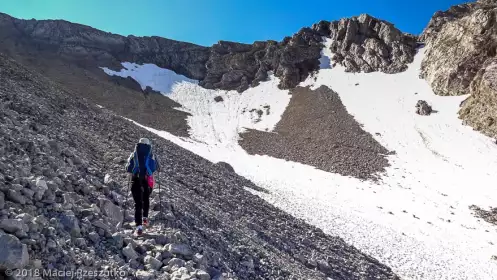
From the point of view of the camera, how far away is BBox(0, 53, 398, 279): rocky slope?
531 centimetres

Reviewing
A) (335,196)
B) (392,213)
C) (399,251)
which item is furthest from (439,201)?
(399,251)

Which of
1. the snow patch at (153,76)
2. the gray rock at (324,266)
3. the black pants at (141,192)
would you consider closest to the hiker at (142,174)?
the black pants at (141,192)

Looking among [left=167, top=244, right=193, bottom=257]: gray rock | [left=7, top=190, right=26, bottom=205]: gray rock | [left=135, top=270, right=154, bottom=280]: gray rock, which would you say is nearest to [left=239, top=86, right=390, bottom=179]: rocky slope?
[left=167, top=244, right=193, bottom=257]: gray rock

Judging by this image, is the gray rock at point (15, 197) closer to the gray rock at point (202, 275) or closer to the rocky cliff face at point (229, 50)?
the gray rock at point (202, 275)

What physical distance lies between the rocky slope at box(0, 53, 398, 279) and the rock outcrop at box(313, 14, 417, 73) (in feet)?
229

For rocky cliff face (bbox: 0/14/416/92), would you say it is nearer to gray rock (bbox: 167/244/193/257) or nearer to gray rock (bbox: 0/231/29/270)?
gray rock (bbox: 167/244/193/257)

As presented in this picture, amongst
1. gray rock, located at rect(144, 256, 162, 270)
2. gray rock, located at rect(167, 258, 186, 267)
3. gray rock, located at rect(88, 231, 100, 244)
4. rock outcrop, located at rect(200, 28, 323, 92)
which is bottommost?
gray rock, located at rect(144, 256, 162, 270)

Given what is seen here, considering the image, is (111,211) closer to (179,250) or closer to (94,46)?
(179,250)

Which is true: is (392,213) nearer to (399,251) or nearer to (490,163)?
(399,251)

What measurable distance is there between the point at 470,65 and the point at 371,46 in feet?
82.9

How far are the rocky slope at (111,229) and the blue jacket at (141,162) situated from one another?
972 mm

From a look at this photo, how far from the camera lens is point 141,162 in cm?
767

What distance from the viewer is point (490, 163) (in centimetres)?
3853

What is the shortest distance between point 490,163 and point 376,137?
14403 mm
